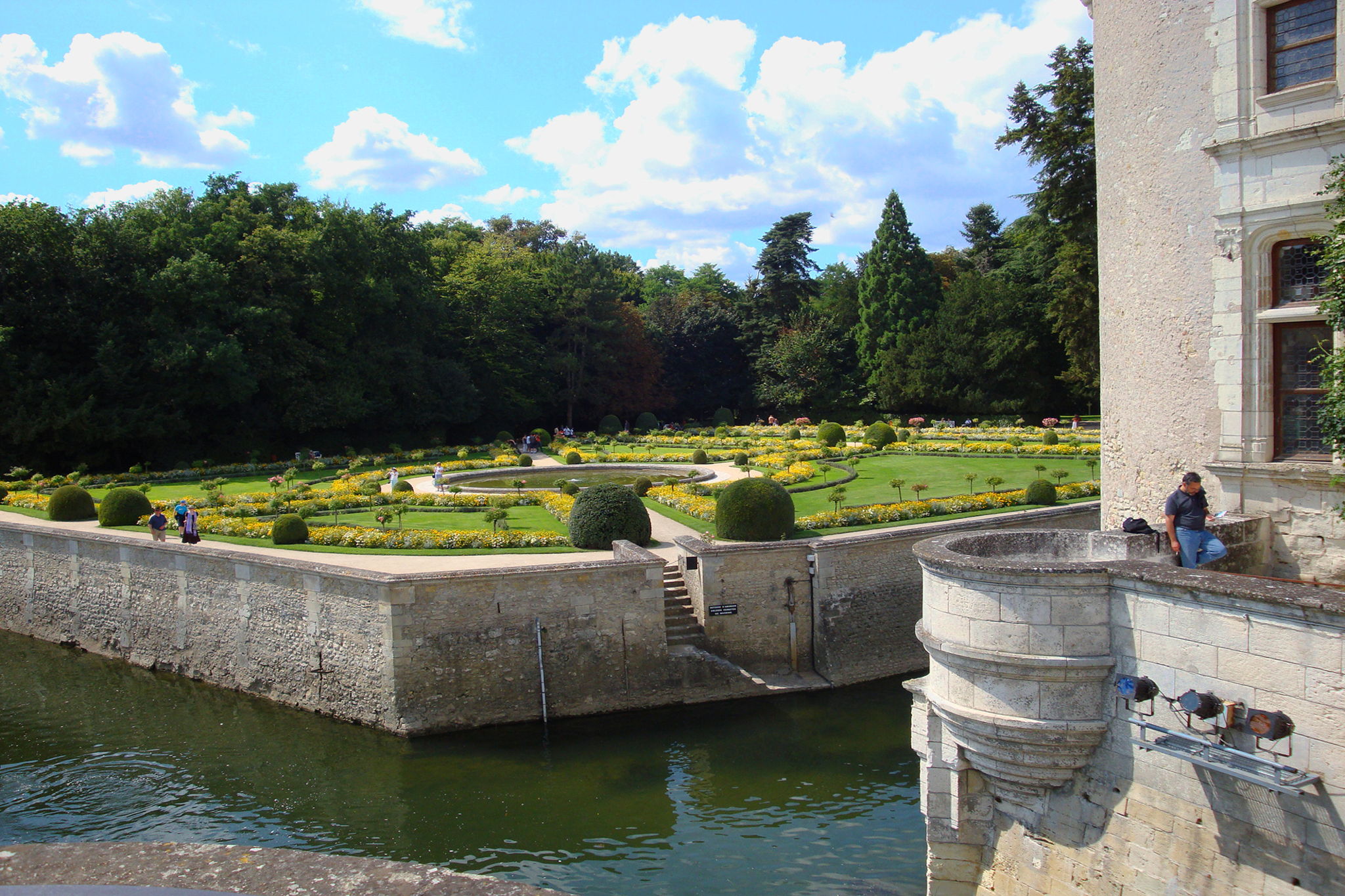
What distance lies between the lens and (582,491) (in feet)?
60.0

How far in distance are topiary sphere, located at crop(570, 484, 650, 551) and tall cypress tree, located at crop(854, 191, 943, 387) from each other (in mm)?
A: 33570

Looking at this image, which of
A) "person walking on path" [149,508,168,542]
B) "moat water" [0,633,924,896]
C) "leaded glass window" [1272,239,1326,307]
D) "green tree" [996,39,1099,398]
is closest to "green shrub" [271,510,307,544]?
"person walking on path" [149,508,168,542]

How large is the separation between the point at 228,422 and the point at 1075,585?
3624 centimetres

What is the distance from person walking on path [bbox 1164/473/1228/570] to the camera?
7.57m

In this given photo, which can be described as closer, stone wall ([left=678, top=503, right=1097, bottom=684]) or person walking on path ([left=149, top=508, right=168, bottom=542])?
stone wall ([left=678, top=503, right=1097, bottom=684])

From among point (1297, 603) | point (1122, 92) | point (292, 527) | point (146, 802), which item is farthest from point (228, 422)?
point (1297, 603)

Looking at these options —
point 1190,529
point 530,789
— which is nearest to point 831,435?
point 530,789

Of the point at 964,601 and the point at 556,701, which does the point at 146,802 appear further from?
the point at 964,601

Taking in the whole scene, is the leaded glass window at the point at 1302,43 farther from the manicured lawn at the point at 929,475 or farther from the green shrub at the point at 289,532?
the green shrub at the point at 289,532

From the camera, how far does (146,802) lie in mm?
12102

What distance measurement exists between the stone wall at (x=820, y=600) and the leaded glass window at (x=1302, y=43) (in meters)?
9.61

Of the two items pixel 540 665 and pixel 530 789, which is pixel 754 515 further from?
pixel 530 789

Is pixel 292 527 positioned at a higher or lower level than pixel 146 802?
higher

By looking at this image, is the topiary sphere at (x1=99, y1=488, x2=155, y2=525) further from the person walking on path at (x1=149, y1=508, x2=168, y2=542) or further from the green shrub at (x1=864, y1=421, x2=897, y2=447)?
the green shrub at (x1=864, y1=421, x2=897, y2=447)
